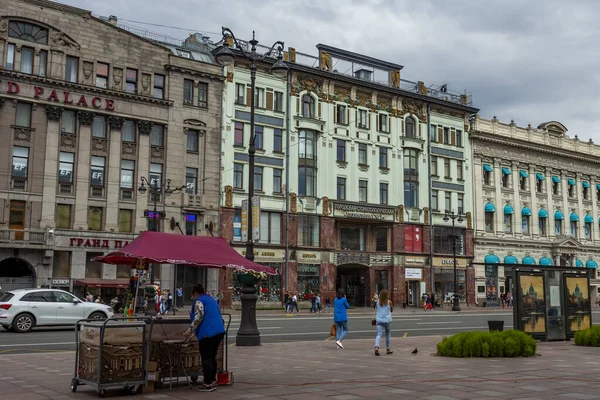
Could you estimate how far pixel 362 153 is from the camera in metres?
54.6

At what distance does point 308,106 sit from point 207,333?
42637 mm

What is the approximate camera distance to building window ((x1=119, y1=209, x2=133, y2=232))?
4316 centimetres

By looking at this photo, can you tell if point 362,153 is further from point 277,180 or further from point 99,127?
point 99,127

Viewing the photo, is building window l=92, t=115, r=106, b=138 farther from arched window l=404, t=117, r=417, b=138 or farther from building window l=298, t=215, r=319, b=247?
arched window l=404, t=117, r=417, b=138

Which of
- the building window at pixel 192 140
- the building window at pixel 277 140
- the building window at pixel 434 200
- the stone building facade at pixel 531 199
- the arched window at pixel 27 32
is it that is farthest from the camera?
the stone building facade at pixel 531 199

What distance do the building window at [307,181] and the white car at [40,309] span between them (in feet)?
85.8

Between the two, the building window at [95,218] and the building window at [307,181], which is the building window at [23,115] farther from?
the building window at [307,181]

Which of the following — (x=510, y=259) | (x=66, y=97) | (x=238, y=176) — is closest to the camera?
(x=66, y=97)

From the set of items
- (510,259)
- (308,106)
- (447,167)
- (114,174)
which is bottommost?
(510,259)

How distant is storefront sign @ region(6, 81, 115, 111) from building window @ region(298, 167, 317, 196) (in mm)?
14969

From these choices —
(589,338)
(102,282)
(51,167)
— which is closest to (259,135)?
(51,167)

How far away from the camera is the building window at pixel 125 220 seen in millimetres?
43156

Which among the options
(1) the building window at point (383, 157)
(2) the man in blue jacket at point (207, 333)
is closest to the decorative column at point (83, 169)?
(1) the building window at point (383, 157)

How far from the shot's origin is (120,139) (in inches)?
1713
